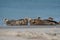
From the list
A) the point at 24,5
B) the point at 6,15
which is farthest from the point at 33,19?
the point at 6,15

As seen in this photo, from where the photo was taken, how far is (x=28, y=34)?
2.00m

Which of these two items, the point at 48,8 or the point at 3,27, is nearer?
the point at 3,27

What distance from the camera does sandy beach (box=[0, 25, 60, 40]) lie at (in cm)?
197

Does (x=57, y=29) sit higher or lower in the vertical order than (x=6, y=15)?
lower

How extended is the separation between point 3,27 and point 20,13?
316 mm

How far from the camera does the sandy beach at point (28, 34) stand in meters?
1.97

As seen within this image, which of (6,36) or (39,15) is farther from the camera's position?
(39,15)

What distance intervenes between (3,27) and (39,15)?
1.80 feet

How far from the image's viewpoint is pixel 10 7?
6.94 feet

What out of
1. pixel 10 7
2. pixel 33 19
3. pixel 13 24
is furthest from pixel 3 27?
pixel 33 19

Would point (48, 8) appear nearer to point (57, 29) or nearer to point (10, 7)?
point (57, 29)

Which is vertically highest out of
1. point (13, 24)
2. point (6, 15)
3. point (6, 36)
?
point (6, 15)

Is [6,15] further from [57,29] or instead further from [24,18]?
[57,29]

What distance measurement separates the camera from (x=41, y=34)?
2029 mm
